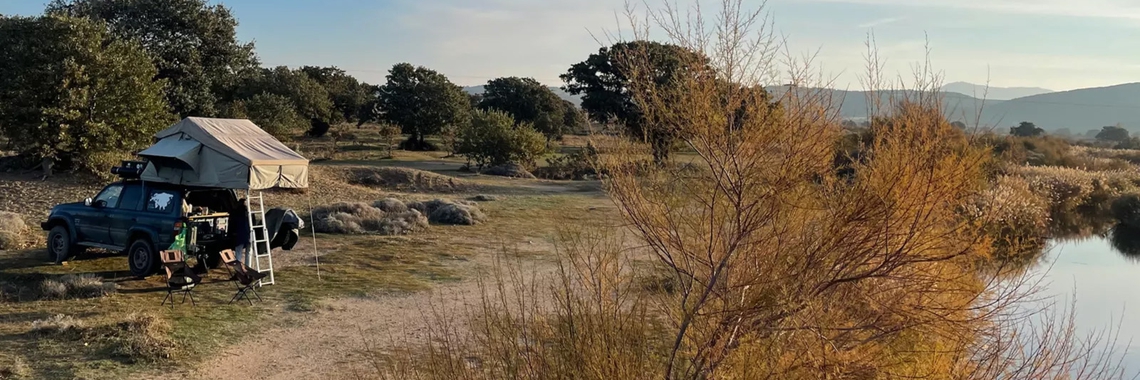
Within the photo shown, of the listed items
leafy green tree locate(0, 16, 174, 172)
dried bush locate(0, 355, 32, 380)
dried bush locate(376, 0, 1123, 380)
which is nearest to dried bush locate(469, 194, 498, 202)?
leafy green tree locate(0, 16, 174, 172)

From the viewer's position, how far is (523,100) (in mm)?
59812

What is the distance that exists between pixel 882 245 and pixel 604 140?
1.89 metres

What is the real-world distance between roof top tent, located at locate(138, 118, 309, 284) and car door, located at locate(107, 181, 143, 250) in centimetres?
34

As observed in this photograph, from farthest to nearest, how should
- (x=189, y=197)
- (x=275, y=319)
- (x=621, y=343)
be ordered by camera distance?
(x=189, y=197) → (x=275, y=319) → (x=621, y=343)

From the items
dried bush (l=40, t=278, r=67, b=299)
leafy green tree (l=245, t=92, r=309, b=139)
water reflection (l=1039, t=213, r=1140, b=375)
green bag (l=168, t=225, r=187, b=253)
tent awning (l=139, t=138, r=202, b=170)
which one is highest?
leafy green tree (l=245, t=92, r=309, b=139)

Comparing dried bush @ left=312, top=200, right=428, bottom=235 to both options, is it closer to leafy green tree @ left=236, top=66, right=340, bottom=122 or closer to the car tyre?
the car tyre

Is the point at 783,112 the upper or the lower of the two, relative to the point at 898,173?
upper

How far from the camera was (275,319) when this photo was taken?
9.43 metres

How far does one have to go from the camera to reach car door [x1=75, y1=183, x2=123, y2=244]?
11227 mm

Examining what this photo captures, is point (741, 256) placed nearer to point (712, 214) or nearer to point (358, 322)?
point (712, 214)

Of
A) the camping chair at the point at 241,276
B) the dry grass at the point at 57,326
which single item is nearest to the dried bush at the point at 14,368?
the dry grass at the point at 57,326

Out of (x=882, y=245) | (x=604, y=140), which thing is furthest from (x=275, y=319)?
(x=882, y=245)

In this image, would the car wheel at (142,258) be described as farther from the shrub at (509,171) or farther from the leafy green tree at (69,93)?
the shrub at (509,171)

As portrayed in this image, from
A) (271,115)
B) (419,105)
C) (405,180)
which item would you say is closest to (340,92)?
(419,105)
